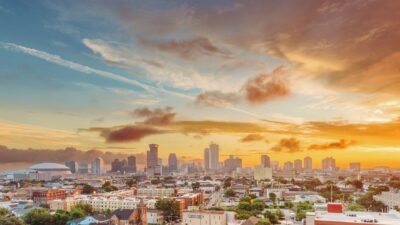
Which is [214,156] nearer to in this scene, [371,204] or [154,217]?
[371,204]

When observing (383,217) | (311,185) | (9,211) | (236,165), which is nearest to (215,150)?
(236,165)

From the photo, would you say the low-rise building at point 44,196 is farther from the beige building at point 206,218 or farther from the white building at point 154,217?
the beige building at point 206,218

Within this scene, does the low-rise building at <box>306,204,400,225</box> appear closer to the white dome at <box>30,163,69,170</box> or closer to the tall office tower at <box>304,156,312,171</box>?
the white dome at <box>30,163,69,170</box>

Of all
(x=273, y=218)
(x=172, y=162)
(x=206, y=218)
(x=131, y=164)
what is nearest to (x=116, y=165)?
(x=131, y=164)

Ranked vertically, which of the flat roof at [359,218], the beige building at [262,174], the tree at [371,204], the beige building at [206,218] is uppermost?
the flat roof at [359,218]

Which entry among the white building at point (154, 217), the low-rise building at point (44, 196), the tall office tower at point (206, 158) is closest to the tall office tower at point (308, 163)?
the tall office tower at point (206, 158)

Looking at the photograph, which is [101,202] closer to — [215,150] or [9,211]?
[9,211]

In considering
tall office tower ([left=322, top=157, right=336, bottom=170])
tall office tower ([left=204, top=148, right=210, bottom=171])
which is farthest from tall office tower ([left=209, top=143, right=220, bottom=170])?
tall office tower ([left=322, top=157, right=336, bottom=170])
